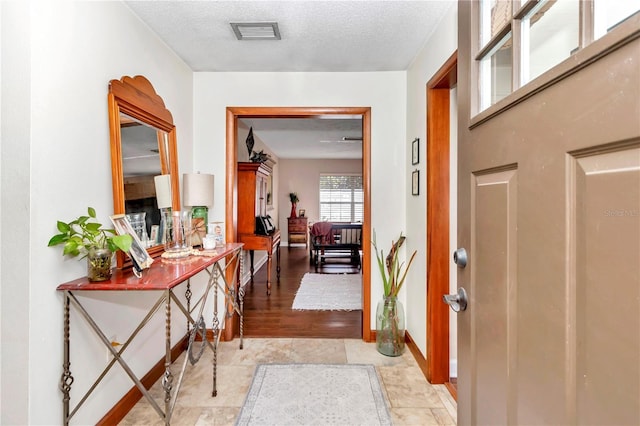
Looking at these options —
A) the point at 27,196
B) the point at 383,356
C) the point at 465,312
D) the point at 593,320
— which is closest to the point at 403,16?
the point at 465,312

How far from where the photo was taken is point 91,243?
4.65 ft

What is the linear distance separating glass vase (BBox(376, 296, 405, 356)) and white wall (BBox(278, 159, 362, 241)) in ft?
20.5

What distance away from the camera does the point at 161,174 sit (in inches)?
87.5

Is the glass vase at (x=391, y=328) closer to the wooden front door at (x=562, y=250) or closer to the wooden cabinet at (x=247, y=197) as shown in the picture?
the wooden front door at (x=562, y=250)

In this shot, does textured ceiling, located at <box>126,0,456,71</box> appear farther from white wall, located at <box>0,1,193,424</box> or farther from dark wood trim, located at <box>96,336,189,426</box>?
dark wood trim, located at <box>96,336,189,426</box>

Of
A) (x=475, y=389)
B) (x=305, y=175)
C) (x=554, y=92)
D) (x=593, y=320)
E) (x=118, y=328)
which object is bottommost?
(x=118, y=328)

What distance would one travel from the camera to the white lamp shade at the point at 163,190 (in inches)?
84.2

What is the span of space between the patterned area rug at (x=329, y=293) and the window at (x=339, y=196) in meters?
3.74

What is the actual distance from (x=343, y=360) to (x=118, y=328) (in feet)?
5.07

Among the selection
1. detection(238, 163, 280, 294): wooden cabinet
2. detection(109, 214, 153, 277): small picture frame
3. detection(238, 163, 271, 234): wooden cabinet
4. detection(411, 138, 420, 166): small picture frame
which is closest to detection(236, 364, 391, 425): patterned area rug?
detection(109, 214, 153, 277): small picture frame

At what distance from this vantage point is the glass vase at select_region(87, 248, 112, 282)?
1.40m

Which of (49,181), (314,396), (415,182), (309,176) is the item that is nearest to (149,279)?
(49,181)

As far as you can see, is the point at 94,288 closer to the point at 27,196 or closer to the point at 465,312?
the point at 27,196

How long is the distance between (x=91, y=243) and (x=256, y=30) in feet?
5.35
